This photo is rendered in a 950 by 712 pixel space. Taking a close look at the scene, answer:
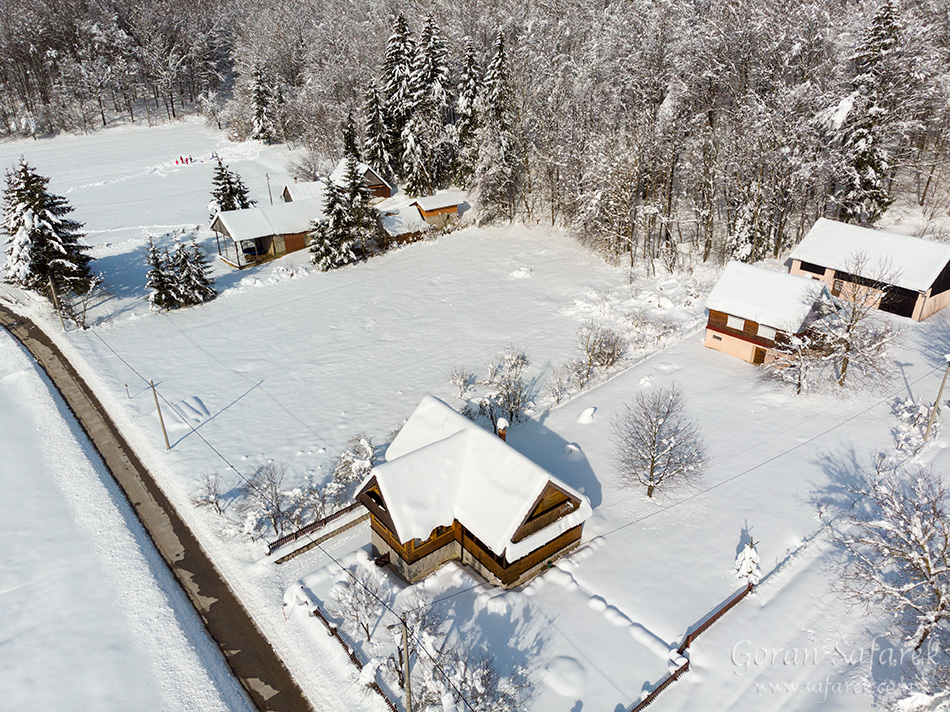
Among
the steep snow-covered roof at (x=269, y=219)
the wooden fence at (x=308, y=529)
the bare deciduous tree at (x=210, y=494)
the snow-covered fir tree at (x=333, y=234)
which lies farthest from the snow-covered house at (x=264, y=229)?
the wooden fence at (x=308, y=529)

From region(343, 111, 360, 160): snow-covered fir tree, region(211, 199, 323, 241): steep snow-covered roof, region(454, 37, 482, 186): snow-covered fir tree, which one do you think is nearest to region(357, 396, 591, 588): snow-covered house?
region(211, 199, 323, 241): steep snow-covered roof

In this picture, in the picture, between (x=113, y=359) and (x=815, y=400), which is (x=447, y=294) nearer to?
(x=113, y=359)

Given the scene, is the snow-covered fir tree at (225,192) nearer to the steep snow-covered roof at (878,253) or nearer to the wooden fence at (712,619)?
the steep snow-covered roof at (878,253)

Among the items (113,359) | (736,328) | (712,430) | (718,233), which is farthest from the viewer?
(718,233)

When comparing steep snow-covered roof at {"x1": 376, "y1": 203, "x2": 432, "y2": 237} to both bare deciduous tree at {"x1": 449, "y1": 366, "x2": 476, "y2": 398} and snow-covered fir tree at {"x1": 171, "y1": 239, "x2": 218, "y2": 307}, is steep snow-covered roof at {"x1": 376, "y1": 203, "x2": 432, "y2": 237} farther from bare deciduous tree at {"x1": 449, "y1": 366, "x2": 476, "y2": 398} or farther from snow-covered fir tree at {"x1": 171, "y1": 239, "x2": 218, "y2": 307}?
bare deciduous tree at {"x1": 449, "y1": 366, "x2": 476, "y2": 398}

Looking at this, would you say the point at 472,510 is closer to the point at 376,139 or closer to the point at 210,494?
the point at 210,494

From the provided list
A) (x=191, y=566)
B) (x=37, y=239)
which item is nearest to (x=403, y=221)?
(x=37, y=239)

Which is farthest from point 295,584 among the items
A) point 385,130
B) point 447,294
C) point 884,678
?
point 385,130
